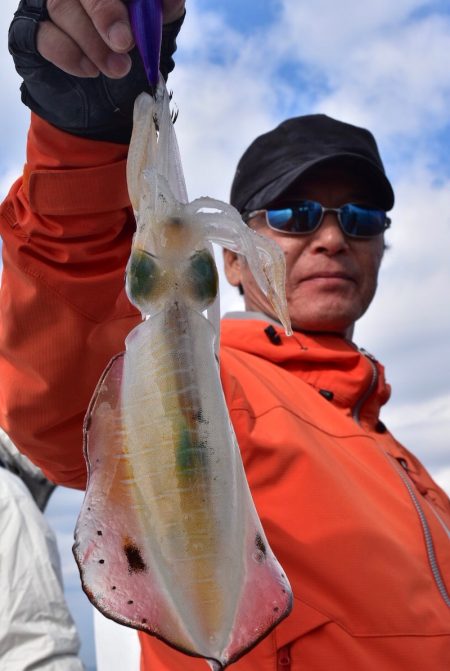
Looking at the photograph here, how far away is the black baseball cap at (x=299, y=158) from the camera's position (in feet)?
13.9

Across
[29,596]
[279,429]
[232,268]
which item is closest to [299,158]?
[232,268]

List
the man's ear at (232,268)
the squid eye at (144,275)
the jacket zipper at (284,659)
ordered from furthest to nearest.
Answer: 1. the man's ear at (232,268)
2. the jacket zipper at (284,659)
3. the squid eye at (144,275)

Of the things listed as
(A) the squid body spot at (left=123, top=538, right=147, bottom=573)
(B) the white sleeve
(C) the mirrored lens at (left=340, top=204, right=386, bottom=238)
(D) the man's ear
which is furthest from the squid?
(B) the white sleeve

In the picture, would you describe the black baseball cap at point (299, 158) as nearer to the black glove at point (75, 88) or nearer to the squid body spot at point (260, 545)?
the black glove at point (75, 88)

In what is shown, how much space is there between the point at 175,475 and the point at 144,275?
37 centimetres

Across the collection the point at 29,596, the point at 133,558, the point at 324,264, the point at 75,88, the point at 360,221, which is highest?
the point at 360,221

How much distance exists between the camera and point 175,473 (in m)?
1.28

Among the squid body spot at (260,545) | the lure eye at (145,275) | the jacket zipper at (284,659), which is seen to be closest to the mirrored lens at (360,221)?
the jacket zipper at (284,659)

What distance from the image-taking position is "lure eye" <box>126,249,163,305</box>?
1373mm

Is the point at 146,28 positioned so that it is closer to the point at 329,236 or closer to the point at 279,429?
the point at 279,429

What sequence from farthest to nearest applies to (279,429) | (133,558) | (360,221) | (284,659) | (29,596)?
(29,596)
(360,221)
(279,429)
(284,659)
(133,558)

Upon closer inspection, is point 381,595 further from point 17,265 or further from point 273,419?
point 17,265

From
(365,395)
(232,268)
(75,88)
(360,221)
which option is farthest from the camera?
(232,268)

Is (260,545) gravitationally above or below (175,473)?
below
